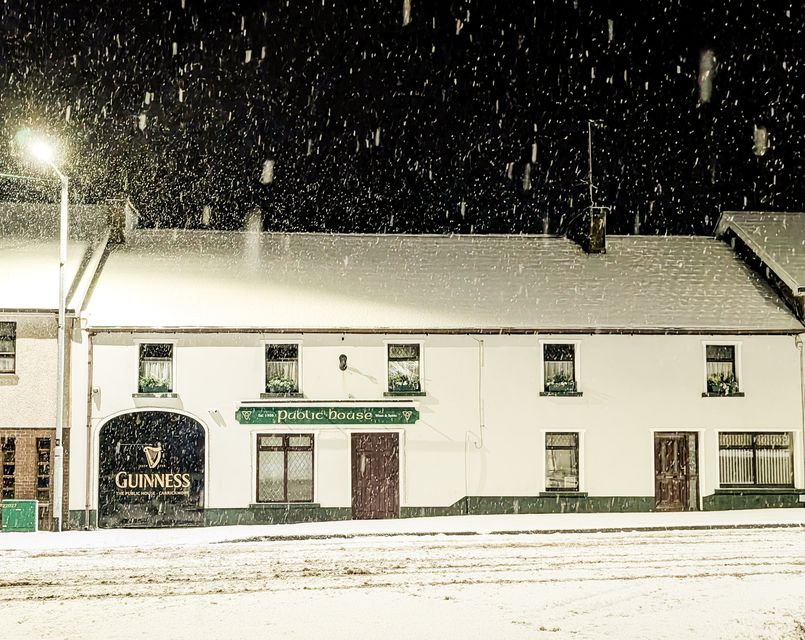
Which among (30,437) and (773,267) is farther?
(773,267)

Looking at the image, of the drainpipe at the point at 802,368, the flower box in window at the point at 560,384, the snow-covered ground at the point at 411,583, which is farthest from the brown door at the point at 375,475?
the drainpipe at the point at 802,368

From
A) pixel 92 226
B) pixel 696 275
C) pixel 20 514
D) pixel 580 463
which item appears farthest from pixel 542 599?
pixel 92 226

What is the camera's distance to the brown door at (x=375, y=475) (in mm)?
26297

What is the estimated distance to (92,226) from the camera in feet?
103

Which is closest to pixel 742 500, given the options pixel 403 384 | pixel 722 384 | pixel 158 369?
pixel 722 384

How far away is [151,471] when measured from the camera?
26.0 m

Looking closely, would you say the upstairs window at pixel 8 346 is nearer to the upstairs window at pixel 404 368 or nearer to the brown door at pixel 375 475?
Answer: the brown door at pixel 375 475

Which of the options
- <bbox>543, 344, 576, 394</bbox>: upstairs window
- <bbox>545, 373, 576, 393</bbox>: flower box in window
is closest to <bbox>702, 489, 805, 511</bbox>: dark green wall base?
<bbox>545, 373, 576, 393</bbox>: flower box in window

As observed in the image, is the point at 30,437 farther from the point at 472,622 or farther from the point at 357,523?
the point at 472,622

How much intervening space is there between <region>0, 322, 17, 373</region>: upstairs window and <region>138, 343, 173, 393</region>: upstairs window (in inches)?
129

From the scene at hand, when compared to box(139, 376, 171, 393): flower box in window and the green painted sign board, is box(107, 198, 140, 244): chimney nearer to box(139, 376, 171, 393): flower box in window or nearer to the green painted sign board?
box(139, 376, 171, 393): flower box in window

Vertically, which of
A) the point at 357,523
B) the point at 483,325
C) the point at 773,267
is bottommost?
the point at 357,523

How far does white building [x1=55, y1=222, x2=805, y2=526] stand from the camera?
85.5 feet

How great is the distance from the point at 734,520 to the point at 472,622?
586 inches
